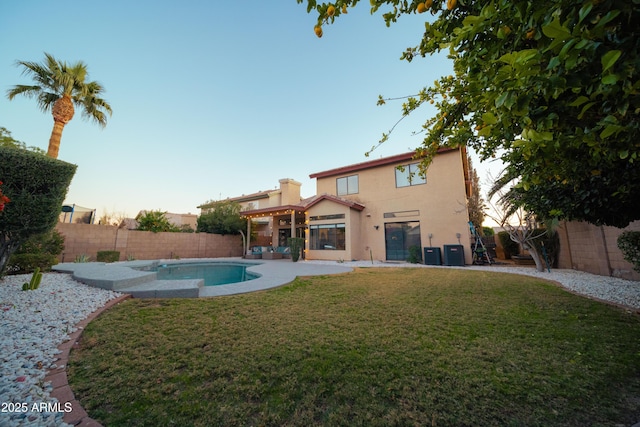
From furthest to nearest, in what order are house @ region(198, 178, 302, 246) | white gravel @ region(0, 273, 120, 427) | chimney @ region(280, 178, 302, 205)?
chimney @ region(280, 178, 302, 205) < house @ region(198, 178, 302, 246) < white gravel @ region(0, 273, 120, 427)

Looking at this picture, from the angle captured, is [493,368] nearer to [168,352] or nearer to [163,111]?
[168,352]

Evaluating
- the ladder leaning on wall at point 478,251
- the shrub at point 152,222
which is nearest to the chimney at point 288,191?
the shrub at point 152,222

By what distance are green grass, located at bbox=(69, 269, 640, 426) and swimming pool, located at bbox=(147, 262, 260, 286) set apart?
552 cm

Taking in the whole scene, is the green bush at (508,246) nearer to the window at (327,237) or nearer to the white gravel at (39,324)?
the white gravel at (39,324)

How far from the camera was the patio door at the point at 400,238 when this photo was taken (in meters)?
13.6

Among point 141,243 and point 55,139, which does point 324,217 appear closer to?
point 141,243

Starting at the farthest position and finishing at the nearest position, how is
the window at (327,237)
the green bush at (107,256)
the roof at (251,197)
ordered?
the roof at (251,197) → the window at (327,237) → the green bush at (107,256)

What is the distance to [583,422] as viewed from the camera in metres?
1.59

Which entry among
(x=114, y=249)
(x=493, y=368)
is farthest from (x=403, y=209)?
(x=114, y=249)

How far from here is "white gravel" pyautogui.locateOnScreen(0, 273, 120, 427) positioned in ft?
5.55

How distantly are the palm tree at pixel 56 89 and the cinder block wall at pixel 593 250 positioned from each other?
816 inches

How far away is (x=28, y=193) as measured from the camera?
498 cm

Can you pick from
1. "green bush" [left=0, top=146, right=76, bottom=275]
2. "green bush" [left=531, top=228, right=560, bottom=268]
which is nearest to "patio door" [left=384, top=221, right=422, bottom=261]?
"green bush" [left=531, top=228, right=560, bottom=268]

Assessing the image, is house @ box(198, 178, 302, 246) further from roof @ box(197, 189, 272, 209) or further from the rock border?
the rock border
